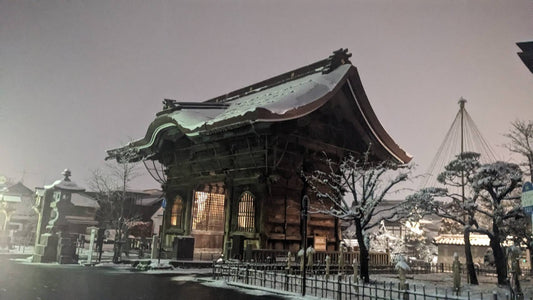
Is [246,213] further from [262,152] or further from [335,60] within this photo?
[335,60]

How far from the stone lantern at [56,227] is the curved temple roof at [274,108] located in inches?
214

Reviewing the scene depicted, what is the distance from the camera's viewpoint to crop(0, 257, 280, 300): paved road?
11289 mm

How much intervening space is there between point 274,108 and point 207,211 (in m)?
12.7

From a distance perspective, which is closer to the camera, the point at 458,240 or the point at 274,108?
the point at 274,108

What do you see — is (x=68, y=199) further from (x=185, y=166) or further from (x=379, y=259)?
(x=379, y=259)

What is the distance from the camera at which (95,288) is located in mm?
12820

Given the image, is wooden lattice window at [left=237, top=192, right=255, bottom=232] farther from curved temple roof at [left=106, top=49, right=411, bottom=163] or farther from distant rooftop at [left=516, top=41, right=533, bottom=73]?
distant rooftop at [left=516, top=41, right=533, bottom=73]

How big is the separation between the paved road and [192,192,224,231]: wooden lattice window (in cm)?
1161

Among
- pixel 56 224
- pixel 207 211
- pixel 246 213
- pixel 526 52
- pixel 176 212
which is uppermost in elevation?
pixel 526 52

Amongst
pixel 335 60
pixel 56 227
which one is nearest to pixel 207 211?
pixel 56 227

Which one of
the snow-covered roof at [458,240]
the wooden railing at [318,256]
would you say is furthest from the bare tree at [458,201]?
the snow-covered roof at [458,240]

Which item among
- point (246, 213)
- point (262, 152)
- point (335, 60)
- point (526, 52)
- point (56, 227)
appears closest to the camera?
point (526, 52)

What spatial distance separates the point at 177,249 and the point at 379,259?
12.9m

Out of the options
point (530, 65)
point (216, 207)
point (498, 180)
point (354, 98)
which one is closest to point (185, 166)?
point (216, 207)
